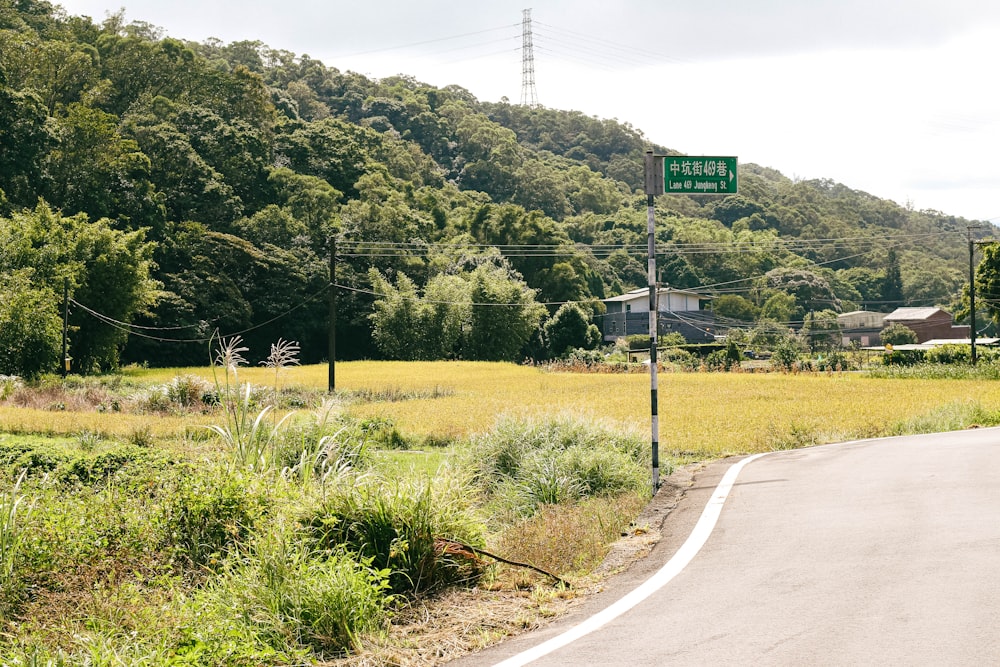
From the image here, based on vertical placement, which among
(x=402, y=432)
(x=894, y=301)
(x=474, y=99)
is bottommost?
(x=402, y=432)

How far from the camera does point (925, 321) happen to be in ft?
336

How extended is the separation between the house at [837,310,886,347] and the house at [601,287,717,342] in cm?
1589

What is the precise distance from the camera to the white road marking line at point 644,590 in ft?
18.5

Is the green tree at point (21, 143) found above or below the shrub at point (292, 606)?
above

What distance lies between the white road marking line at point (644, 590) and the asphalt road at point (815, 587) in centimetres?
2

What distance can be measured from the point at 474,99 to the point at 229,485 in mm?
176733

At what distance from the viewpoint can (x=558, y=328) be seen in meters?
76.2

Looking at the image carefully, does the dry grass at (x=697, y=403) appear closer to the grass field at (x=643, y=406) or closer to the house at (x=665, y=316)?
the grass field at (x=643, y=406)

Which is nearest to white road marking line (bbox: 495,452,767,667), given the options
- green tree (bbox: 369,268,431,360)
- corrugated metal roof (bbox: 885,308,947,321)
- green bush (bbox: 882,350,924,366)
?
green bush (bbox: 882,350,924,366)

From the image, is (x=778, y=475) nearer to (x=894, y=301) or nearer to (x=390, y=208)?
(x=390, y=208)

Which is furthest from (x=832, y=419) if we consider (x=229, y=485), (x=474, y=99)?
(x=474, y=99)

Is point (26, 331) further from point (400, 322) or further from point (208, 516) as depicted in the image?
point (208, 516)

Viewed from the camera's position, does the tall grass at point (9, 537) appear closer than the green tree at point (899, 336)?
Yes

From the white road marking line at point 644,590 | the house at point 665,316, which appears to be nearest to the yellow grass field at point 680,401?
the white road marking line at point 644,590
